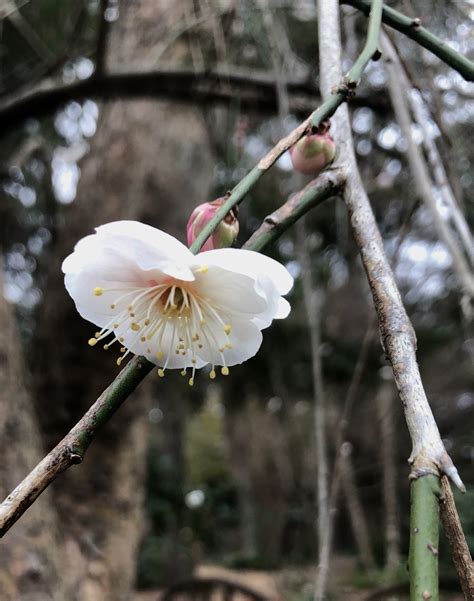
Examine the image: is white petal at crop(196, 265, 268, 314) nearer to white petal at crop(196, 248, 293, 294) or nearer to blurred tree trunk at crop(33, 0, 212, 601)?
white petal at crop(196, 248, 293, 294)

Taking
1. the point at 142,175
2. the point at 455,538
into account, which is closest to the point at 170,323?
the point at 455,538

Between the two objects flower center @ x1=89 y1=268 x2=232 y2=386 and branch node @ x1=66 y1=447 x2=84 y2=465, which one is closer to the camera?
branch node @ x1=66 y1=447 x2=84 y2=465

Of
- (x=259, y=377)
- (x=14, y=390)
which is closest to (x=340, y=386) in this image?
(x=259, y=377)

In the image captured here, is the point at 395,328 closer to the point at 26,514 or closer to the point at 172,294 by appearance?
the point at 172,294

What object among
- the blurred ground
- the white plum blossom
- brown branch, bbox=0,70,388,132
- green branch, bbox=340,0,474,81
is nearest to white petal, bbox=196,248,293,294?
the white plum blossom

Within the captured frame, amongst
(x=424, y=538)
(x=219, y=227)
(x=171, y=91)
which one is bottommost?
(x=424, y=538)

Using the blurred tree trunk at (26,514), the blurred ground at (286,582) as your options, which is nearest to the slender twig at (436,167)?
the blurred tree trunk at (26,514)

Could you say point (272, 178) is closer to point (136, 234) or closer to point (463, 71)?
point (463, 71)

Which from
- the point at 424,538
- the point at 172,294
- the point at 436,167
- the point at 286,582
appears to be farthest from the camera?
the point at 286,582

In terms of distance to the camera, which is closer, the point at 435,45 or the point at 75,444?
the point at 75,444
